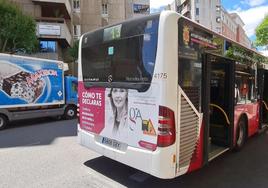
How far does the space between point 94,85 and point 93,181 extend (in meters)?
1.74

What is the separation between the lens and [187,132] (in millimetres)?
4012

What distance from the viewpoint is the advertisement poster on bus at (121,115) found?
3840 mm

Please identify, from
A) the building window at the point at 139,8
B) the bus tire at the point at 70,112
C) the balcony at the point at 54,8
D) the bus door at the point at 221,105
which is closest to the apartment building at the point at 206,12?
the building window at the point at 139,8

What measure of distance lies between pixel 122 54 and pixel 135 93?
76 cm

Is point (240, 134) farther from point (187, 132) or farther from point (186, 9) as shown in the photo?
point (186, 9)

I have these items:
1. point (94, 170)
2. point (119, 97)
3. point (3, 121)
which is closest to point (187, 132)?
point (119, 97)

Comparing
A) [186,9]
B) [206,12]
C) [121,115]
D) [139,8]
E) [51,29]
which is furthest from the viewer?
[186,9]

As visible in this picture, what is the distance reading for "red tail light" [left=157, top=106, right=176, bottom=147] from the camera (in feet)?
12.0

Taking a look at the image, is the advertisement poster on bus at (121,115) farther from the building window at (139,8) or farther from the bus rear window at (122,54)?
the building window at (139,8)

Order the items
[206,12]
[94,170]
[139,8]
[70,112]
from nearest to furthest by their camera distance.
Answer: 1. [94,170]
2. [70,112]
3. [139,8]
4. [206,12]

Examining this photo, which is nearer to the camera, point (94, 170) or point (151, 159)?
point (151, 159)

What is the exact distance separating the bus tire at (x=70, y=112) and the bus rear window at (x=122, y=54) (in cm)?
784

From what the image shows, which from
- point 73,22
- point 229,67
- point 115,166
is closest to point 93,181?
point 115,166

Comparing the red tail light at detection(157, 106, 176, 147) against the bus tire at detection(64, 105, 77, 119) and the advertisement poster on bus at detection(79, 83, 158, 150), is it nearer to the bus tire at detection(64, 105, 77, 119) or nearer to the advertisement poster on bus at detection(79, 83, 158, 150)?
the advertisement poster on bus at detection(79, 83, 158, 150)
